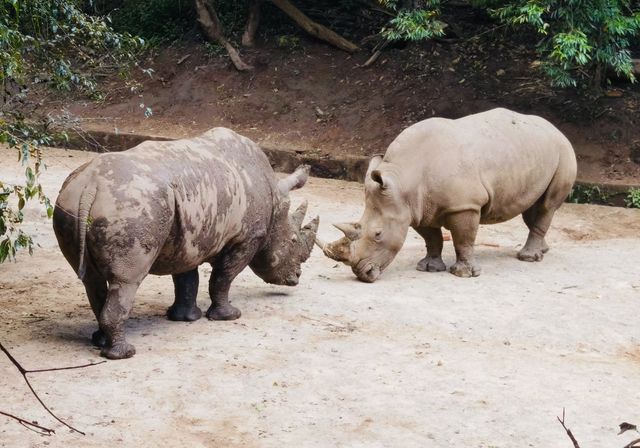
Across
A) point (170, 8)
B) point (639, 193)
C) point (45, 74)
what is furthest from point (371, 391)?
point (170, 8)

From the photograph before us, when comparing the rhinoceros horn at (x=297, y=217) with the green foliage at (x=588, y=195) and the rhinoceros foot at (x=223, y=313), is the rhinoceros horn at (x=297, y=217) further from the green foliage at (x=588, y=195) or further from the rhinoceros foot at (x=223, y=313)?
the green foliage at (x=588, y=195)

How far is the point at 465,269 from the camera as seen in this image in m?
9.38

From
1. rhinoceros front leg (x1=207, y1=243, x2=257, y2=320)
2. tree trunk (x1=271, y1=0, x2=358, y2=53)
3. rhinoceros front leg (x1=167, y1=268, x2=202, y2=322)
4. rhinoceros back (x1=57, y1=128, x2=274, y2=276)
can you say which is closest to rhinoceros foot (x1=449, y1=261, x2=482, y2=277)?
rhinoceros back (x1=57, y1=128, x2=274, y2=276)

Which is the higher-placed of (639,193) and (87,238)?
(87,238)

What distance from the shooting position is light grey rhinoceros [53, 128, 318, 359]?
609cm

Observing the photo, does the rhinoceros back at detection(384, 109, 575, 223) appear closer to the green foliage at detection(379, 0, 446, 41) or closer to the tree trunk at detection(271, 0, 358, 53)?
the green foliage at detection(379, 0, 446, 41)

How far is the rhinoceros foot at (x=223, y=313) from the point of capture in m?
7.49

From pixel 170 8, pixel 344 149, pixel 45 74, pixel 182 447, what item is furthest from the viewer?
pixel 170 8

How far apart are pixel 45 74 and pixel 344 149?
8008 millimetres

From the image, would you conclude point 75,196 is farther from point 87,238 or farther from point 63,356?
point 63,356

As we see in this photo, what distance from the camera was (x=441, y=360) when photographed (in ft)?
21.7

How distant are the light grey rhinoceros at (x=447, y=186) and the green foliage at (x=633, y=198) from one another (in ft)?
10.6

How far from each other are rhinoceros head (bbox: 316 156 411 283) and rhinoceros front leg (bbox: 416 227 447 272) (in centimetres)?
53

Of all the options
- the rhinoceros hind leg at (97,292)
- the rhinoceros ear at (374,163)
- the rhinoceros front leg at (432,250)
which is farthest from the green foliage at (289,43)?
the rhinoceros hind leg at (97,292)
